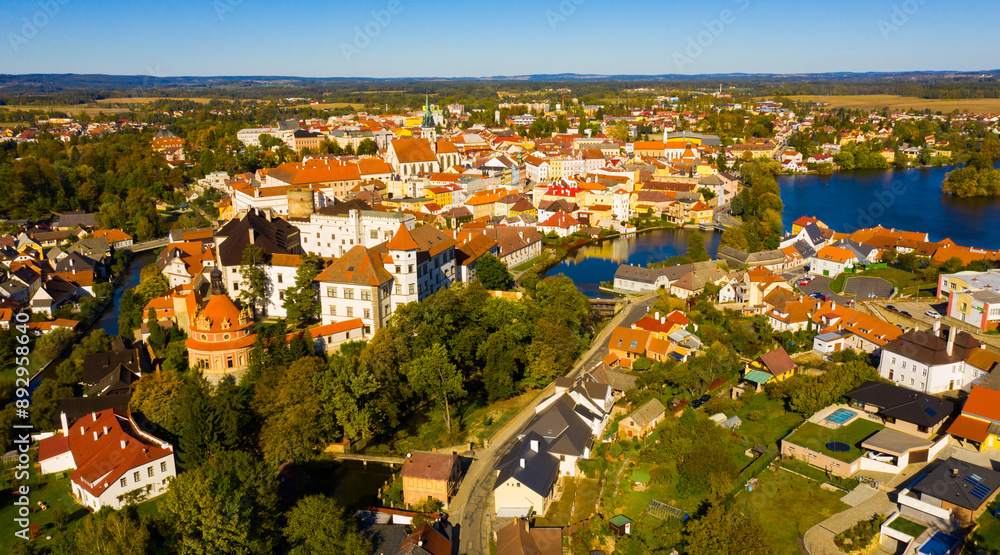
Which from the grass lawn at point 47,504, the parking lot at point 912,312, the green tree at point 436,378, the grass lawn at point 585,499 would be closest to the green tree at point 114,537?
the grass lawn at point 47,504

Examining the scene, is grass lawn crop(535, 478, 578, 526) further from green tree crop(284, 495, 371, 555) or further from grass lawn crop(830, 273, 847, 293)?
grass lawn crop(830, 273, 847, 293)

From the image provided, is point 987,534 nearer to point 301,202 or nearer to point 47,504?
point 47,504

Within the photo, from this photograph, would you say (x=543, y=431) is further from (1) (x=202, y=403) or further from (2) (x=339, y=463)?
(1) (x=202, y=403)

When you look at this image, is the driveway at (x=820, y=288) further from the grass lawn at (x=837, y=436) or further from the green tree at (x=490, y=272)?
the green tree at (x=490, y=272)

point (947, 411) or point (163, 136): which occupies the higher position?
point (163, 136)

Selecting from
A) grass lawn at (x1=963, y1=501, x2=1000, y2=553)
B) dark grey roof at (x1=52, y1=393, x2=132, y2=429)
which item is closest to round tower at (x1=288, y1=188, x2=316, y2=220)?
dark grey roof at (x1=52, y1=393, x2=132, y2=429)

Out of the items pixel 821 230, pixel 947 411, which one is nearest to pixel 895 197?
pixel 821 230
